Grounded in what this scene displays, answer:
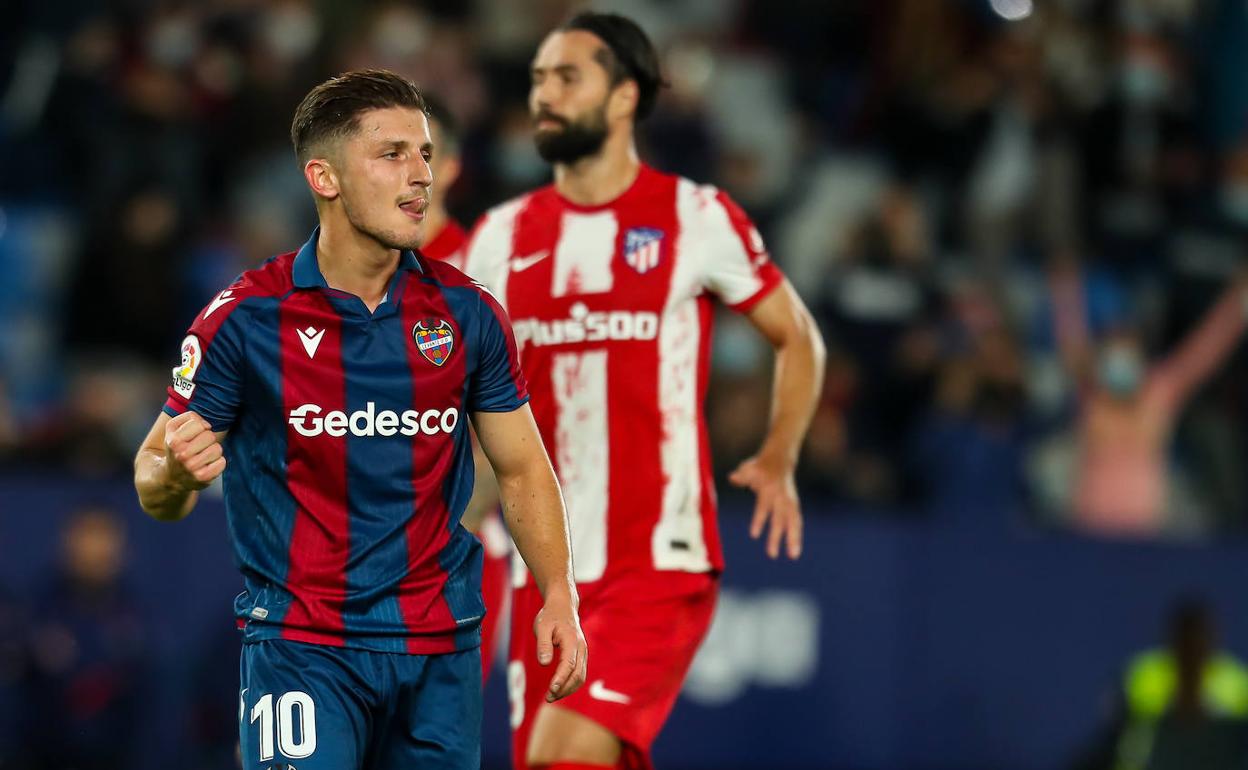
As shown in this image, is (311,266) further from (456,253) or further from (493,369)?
(456,253)

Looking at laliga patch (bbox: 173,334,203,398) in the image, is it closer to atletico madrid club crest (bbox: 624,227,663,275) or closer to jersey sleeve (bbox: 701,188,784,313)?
atletico madrid club crest (bbox: 624,227,663,275)

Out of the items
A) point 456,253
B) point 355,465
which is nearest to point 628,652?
point 456,253

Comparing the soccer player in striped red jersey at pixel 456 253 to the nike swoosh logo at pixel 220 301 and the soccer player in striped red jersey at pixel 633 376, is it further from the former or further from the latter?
the nike swoosh logo at pixel 220 301

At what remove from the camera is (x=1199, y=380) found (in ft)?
42.7

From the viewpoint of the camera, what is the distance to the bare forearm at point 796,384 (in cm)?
644

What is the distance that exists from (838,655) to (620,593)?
17.1ft

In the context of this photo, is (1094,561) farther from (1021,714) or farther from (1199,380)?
(1199,380)

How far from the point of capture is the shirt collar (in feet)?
16.0

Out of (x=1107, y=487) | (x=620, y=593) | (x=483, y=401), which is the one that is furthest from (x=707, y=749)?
(x=483, y=401)

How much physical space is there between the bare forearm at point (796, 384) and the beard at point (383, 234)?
1.90m

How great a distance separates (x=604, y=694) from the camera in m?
6.21

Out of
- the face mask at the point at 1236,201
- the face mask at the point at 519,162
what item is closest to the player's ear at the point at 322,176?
the face mask at the point at 519,162

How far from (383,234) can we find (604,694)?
2008 mm

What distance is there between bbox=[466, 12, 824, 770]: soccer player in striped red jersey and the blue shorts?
1416 millimetres
